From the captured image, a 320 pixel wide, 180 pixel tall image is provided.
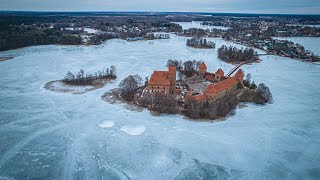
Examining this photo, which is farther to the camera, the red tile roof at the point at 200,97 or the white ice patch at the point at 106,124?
the red tile roof at the point at 200,97

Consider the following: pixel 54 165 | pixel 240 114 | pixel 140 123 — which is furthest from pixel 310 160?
pixel 54 165

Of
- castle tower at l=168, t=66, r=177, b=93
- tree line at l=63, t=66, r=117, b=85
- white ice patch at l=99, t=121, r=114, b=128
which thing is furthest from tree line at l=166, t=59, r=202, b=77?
white ice patch at l=99, t=121, r=114, b=128

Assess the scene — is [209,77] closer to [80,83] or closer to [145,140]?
[80,83]

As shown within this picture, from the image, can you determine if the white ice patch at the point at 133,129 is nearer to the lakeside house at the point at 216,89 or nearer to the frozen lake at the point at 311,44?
the lakeside house at the point at 216,89

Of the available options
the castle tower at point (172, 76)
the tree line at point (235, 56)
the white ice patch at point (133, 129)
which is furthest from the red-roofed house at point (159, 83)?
the tree line at point (235, 56)

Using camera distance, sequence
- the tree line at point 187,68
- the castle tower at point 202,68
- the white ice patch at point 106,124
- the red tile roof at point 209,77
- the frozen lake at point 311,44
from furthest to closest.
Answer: the frozen lake at point 311,44 < the tree line at point 187,68 < the castle tower at point 202,68 < the red tile roof at point 209,77 < the white ice patch at point 106,124

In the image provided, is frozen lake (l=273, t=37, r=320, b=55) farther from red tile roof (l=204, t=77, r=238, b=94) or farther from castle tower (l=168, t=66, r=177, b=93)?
castle tower (l=168, t=66, r=177, b=93)
